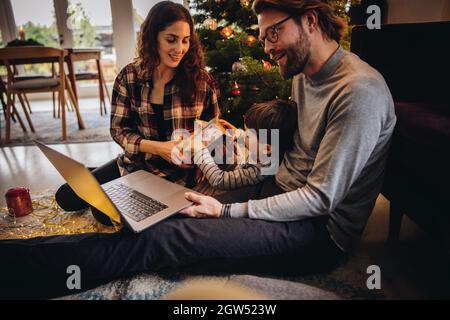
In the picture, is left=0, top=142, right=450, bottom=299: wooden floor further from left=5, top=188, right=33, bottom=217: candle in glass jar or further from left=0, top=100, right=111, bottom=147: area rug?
left=0, top=100, right=111, bottom=147: area rug

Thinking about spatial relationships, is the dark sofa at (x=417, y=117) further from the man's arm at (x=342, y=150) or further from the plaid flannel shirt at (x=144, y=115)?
the plaid flannel shirt at (x=144, y=115)

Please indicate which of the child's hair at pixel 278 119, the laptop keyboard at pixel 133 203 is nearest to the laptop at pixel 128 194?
the laptop keyboard at pixel 133 203

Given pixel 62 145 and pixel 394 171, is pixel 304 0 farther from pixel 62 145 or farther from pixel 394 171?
pixel 62 145

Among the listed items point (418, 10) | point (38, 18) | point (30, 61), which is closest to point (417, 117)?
point (418, 10)

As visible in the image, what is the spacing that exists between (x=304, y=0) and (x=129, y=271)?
3.11 ft

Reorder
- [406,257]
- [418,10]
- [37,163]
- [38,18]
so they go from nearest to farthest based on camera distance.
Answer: [406,257]
[418,10]
[37,163]
[38,18]

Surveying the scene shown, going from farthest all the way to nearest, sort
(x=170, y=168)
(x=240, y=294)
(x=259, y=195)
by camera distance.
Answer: (x=170, y=168) < (x=259, y=195) < (x=240, y=294)

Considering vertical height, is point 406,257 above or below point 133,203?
below

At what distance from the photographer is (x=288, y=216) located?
0.96m

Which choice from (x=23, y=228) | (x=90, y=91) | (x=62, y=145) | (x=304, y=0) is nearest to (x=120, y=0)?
(x=90, y=91)

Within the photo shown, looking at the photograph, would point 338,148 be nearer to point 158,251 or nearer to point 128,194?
point 158,251

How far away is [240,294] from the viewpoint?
0.81m

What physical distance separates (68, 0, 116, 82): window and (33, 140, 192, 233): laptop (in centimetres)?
497

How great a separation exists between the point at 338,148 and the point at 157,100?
2.77ft
